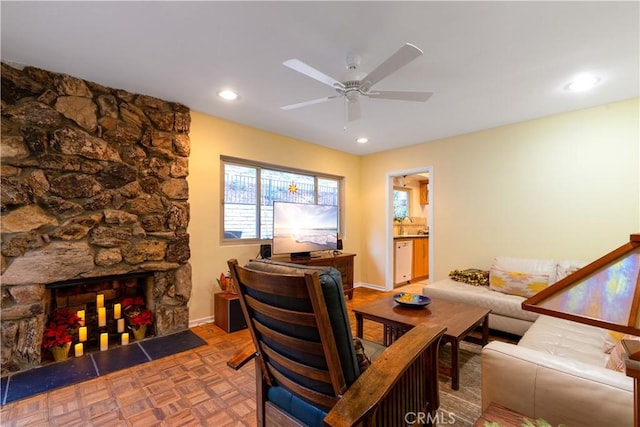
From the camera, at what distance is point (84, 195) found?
2471mm

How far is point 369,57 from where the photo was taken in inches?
82.2

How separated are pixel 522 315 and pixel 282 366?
2602mm

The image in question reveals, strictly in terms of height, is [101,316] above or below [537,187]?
below

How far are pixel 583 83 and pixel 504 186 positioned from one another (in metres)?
1.40

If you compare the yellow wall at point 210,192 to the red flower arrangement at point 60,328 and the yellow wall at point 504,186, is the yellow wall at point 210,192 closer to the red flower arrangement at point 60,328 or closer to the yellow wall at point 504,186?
the yellow wall at point 504,186

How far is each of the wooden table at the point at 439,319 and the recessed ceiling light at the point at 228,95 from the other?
2.33 metres

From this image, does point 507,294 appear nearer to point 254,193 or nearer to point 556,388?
point 556,388

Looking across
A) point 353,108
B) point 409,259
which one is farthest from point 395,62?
point 409,259

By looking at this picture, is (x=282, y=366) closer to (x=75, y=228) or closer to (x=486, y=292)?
(x=75, y=228)

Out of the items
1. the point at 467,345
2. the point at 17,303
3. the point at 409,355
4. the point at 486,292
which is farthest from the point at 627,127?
the point at 17,303

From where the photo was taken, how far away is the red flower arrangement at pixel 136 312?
2785mm

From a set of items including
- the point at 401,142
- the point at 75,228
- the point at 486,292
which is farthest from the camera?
the point at 401,142

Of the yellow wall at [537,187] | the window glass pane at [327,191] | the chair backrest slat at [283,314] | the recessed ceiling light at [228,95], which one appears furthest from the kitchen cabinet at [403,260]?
the chair backrest slat at [283,314]

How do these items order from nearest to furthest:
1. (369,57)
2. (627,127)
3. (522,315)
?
(369,57) < (522,315) < (627,127)
